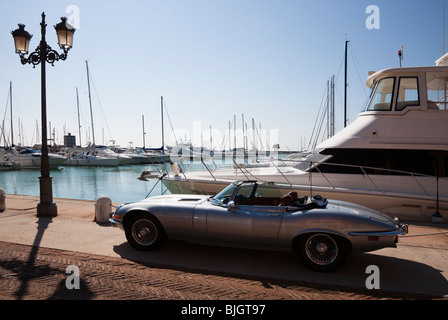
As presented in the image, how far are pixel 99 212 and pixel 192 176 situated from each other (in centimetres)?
497

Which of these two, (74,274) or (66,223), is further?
(66,223)

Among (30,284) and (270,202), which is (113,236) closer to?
(30,284)

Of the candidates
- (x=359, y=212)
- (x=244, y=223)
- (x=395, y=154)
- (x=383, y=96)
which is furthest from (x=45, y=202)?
(x=383, y=96)

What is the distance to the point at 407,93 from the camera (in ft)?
34.7

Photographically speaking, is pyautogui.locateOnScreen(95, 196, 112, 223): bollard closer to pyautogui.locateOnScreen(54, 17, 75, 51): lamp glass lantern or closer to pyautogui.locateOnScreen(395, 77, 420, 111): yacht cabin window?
pyautogui.locateOnScreen(54, 17, 75, 51): lamp glass lantern

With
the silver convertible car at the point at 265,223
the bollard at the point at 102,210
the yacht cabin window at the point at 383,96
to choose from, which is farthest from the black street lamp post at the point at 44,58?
the yacht cabin window at the point at 383,96

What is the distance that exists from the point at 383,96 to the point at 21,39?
34.5ft

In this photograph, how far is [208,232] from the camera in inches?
207

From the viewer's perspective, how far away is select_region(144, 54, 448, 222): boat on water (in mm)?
10086

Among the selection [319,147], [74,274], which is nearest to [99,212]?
[74,274]

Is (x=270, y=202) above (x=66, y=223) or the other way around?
above

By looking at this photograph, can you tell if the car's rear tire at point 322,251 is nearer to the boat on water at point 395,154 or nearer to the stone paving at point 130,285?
the stone paving at point 130,285

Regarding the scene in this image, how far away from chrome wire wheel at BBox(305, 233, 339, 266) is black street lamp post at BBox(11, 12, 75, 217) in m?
6.69

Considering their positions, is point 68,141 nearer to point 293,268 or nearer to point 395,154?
point 395,154
